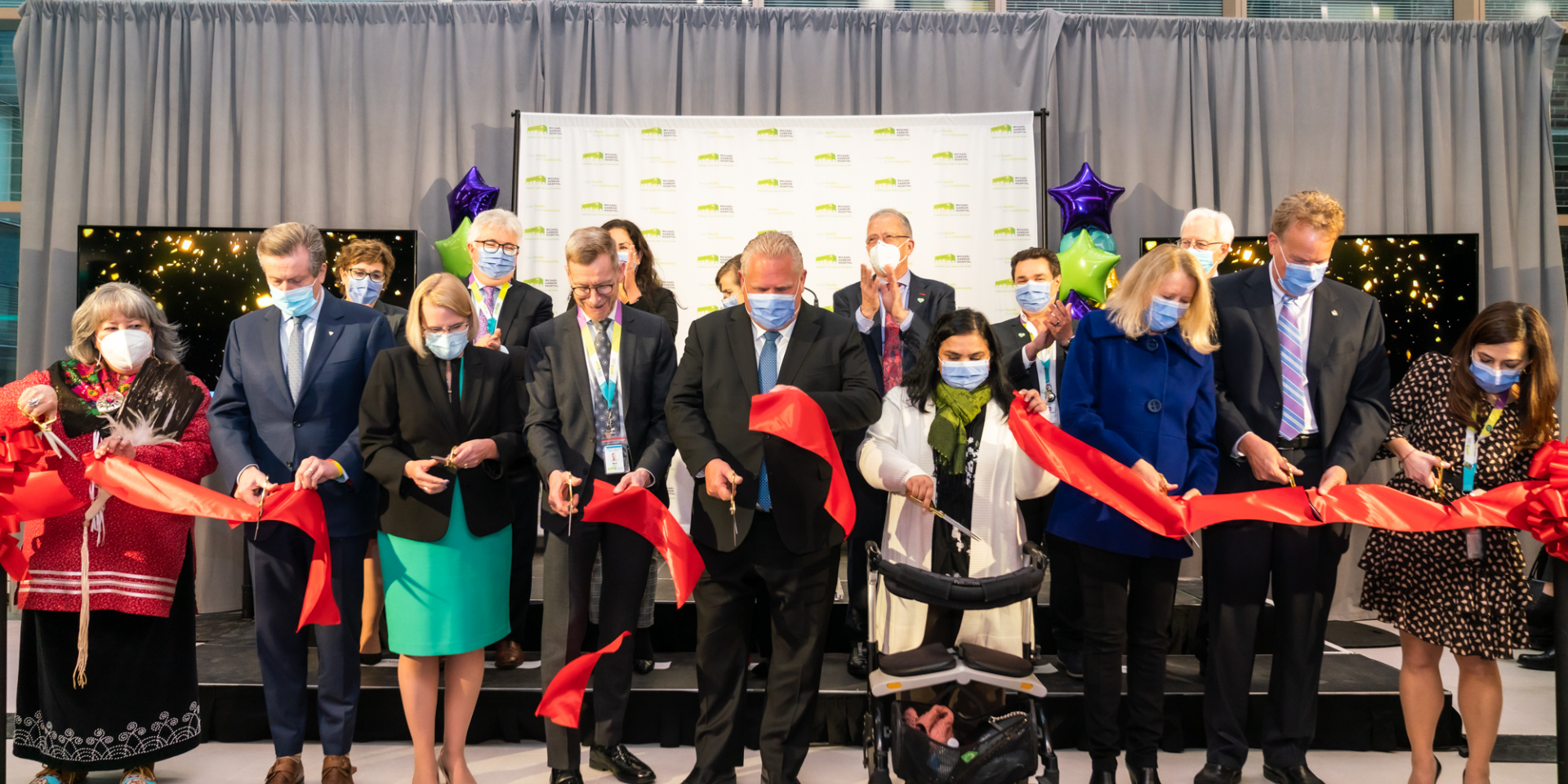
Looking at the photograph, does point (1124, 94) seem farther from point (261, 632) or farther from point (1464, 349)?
point (261, 632)

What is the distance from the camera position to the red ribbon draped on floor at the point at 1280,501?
112 inches

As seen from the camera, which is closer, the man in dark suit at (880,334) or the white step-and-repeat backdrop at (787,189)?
the man in dark suit at (880,334)

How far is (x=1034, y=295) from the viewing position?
392 centimetres

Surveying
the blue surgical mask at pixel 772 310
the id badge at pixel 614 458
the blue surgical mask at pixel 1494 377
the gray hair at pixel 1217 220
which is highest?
the gray hair at pixel 1217 220

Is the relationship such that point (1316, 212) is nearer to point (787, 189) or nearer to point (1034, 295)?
point (1034, 295)

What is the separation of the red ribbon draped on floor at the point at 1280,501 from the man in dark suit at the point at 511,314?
210 cm

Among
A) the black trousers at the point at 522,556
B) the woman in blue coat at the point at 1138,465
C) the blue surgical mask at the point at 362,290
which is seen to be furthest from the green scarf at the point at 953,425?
the blue surgical mask at the point at 362,290

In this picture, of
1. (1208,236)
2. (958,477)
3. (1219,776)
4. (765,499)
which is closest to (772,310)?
(765,499)

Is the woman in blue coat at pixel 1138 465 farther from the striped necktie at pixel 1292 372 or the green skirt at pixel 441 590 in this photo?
the green skirt at pixel 441 590

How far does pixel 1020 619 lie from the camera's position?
3000 mm

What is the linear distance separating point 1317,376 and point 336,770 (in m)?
3.64

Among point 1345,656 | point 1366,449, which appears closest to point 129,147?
point 1366,449

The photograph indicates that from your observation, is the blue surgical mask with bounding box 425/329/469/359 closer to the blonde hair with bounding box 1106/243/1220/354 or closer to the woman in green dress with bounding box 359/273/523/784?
the woman in green dress with bounding box 359/273/523/784

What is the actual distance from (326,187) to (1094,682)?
5753mm
